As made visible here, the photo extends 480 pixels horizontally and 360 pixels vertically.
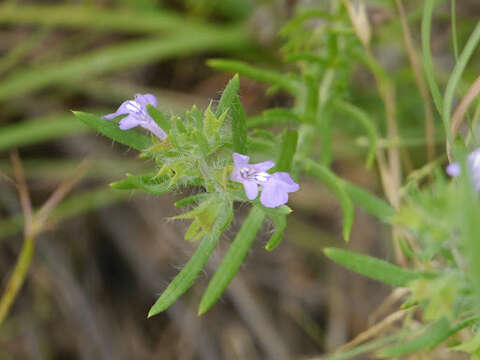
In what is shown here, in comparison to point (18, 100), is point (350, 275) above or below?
below

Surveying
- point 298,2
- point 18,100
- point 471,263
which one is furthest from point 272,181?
point 18,100

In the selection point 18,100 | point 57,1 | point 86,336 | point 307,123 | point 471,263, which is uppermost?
point 471,263

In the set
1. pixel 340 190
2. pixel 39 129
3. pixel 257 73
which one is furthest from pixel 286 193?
pixel 39 129

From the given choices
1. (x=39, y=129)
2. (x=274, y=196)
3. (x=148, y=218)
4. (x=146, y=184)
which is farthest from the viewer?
Answer: (x=148, y=218)

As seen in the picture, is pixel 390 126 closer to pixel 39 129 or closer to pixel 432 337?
pixel 432 337

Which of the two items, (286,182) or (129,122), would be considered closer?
(286,182)

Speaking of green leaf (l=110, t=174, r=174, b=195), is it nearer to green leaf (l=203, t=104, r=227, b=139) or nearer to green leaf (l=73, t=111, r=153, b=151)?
green leaf (l=73, t=111, r=153, b=151)

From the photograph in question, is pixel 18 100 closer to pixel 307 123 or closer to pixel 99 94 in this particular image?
pixel 99 94
